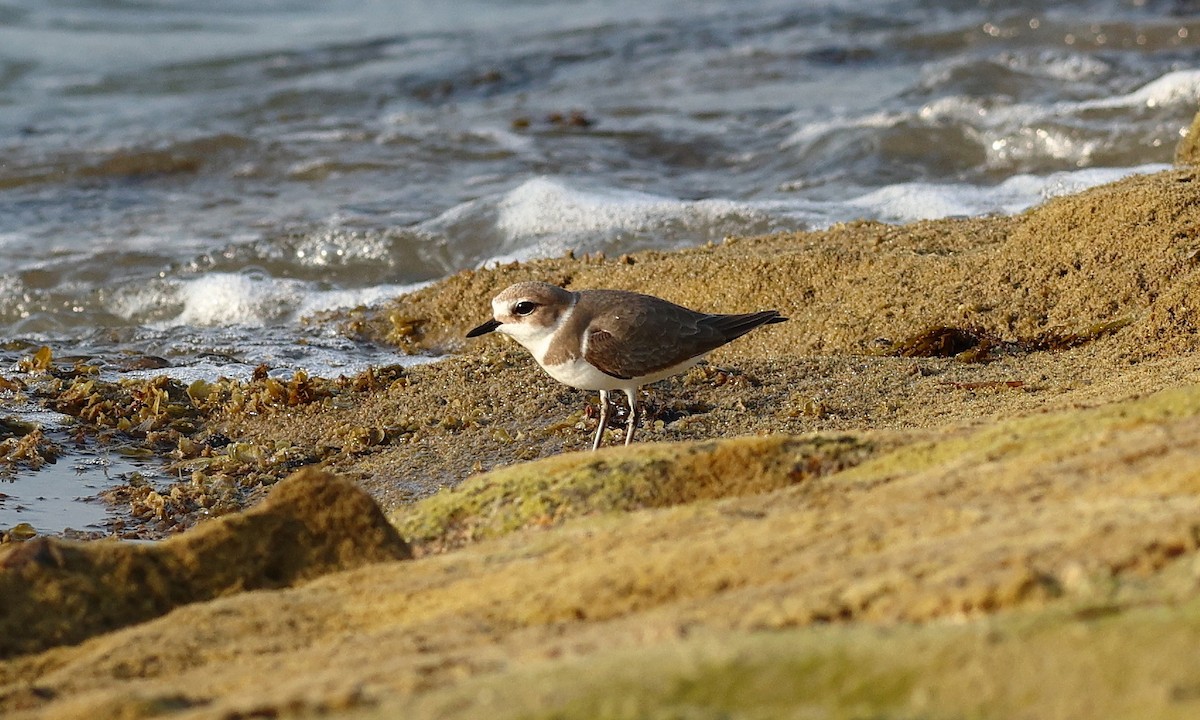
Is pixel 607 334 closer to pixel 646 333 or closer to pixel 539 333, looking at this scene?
pixel 646 333

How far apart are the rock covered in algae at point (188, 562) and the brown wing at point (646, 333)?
5.11ft

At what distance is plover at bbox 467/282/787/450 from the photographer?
4.81 m

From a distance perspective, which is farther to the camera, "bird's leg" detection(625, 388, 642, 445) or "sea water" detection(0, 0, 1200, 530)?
"sea water" detection(0, 0, 1200, 530)

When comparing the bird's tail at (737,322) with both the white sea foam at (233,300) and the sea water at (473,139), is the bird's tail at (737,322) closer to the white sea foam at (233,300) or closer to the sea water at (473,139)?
the sea water at (473,139)

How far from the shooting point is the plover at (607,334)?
15.8ft

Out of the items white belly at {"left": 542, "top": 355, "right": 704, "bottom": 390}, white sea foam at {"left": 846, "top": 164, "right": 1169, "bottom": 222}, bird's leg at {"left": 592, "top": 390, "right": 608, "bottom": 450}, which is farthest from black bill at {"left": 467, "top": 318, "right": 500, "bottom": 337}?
white sea foam at {"left": 846, "top": 164, "right": 1169, "bottom": 222}

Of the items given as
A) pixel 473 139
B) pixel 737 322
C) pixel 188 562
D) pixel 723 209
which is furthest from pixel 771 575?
pixel 473 139

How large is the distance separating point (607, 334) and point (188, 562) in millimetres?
1981

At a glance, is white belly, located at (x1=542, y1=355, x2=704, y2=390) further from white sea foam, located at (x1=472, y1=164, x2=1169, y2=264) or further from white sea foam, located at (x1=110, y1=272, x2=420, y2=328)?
white sea foam, located at (x1=472, y1=164, x2=1169, y2=264)

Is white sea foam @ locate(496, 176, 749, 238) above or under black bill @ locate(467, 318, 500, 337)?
under

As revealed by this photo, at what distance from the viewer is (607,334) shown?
15.8 ft

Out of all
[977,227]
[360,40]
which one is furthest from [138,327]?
[360,40]

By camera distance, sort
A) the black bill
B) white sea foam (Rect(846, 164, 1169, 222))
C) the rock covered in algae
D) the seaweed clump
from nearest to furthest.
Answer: the rock covered in algae < the black bill < the seaweed clump < white sea foam (Rect(846, 164, 1169, 222))

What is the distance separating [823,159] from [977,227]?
5241mm
